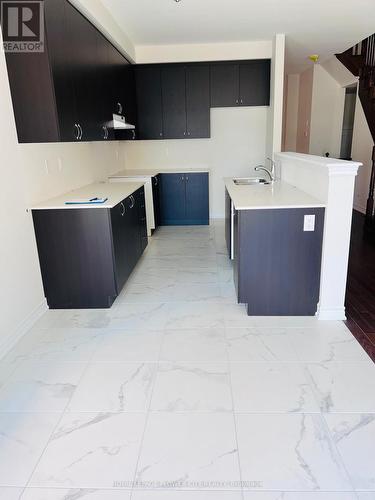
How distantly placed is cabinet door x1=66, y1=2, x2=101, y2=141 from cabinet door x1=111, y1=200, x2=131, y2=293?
0.69m

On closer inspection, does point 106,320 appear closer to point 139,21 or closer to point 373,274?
point 373,274

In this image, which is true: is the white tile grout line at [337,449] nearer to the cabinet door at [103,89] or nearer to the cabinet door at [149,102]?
the cabinet door at [103,89]

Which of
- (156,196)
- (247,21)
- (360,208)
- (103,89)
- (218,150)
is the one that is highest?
(247,21)

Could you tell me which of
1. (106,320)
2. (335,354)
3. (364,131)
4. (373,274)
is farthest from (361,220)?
(106,320)

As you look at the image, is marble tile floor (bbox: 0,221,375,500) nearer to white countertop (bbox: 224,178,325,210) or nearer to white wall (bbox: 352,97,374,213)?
white countertop (bbox: 224,178,325,210)

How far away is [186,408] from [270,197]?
5.98 feet

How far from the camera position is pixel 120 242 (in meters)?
3.16

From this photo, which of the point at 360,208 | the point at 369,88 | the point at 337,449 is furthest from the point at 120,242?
the point at 360,208

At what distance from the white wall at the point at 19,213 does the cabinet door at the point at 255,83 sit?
3.21 metres

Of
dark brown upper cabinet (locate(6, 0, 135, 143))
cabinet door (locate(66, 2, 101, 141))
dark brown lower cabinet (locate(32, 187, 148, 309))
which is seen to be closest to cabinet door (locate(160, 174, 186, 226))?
cabinet door (locate(66, 2, 101, 141))

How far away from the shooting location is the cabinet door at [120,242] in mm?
3002

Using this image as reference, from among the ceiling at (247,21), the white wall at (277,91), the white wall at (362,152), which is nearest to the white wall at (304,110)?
the white wall at (362,152)

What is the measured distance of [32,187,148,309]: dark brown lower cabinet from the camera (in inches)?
113

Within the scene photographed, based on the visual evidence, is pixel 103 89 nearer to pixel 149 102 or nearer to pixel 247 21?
pixel 247 21
